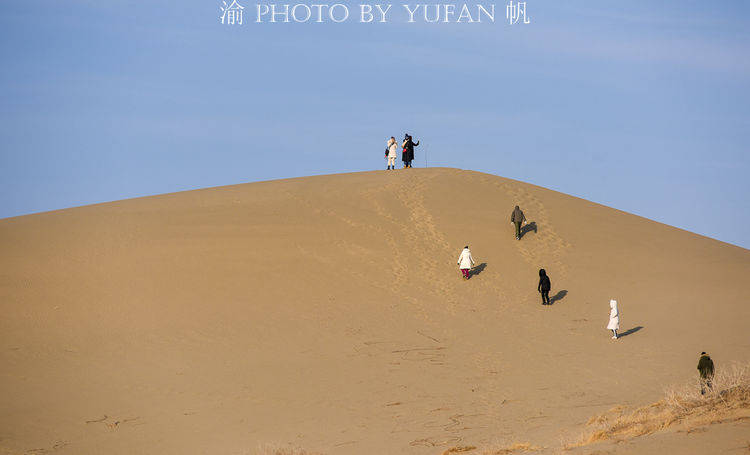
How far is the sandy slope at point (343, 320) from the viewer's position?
13.5 m

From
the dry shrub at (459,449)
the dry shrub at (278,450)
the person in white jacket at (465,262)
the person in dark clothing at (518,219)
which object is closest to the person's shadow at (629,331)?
the person in white jacket at (465,262)

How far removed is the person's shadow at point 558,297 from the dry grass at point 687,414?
32.8 feet

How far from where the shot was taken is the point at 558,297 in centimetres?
2239

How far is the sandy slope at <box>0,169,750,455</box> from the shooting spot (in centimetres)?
1353

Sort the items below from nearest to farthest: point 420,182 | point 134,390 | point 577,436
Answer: point 577,436
point 134,390
point 420,182

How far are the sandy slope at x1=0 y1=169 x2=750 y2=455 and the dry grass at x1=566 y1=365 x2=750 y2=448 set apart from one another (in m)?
0.68

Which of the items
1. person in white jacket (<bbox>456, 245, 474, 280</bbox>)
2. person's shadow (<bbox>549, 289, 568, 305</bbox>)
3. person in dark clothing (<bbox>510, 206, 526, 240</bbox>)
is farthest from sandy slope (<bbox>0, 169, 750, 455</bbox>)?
person in dark clothing (<bbox>510, 206, 526, 240</bbox>)

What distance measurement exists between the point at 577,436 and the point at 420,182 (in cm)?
2106

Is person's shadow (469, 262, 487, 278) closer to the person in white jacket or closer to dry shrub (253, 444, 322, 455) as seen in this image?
the person in white jacket

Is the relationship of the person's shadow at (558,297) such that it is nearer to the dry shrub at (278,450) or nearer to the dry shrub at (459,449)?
the dry shrub at (459,449)

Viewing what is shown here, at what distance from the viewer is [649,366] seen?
17.2 metres

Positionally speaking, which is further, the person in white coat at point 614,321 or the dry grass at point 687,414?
the person in white coat at point 614,321

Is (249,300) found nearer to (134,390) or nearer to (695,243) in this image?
(134,390)

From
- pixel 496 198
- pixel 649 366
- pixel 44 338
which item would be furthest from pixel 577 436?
pixel 496 198
